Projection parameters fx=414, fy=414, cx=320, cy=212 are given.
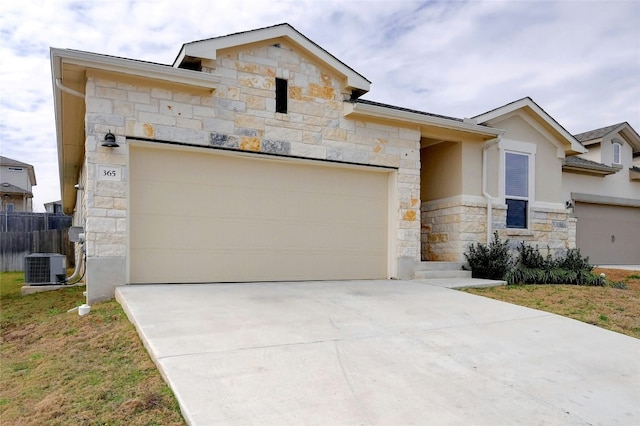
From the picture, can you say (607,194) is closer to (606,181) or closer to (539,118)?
(606,181)

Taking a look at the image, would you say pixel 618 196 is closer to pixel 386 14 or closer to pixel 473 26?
pixel 473 26

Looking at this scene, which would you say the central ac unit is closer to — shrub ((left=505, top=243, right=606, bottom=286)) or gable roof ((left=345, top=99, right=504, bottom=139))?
gable roof ((left=345, top=99, right=504, bottom=139))

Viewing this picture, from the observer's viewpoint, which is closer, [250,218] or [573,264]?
[250,218]

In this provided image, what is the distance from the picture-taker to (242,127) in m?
7.56

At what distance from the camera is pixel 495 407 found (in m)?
2.94

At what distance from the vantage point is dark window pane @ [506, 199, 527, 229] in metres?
10.4

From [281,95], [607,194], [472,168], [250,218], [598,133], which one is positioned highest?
[598,133]

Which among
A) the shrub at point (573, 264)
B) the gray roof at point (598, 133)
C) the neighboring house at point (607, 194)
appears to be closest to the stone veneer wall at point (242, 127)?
the shrub at point (573, 264)

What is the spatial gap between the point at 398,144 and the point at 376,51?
4111 mm

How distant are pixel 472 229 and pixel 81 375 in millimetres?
8484

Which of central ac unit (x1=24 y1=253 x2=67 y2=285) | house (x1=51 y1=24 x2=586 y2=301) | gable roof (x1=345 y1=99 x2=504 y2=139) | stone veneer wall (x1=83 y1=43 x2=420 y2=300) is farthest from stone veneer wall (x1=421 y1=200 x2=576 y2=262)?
central ac unit (x1=24 y1=253 x2=67 y2=285)

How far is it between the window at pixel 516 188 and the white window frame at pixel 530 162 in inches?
2.4

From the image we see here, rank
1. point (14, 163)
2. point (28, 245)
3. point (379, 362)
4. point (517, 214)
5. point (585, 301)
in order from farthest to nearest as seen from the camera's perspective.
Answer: point (14, 163) → point (28, 245) → point (517, 214) → point (585, 301) → point (379, 362)

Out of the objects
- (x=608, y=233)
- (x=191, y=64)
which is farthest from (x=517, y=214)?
(x=191, y=64)
